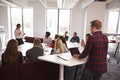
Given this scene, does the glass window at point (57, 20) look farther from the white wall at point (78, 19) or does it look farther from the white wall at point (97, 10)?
the white wall at point (97, 10)

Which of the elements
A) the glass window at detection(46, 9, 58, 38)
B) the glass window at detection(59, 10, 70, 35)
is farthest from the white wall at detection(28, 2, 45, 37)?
the glass window at detection(59, 10, 70, 35)

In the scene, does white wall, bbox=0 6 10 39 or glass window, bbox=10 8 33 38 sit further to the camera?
glass window, bbox=10 8 33 38

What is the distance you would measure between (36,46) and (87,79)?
58.4 inches

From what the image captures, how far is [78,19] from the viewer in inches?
308

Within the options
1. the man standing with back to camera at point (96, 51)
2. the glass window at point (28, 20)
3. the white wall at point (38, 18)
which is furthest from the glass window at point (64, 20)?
the man standing with back to camera at point (96, 51)

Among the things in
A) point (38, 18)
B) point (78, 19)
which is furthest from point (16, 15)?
point (78, 19)

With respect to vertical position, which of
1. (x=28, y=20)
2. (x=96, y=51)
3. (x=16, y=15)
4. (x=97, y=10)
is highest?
(x=97, y=10)

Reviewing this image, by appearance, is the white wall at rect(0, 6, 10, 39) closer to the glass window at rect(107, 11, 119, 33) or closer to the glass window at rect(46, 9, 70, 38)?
the glass window at rect(46, 9, 70, 38)

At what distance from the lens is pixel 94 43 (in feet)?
5.83

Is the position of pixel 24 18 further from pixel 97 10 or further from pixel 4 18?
pixel 97 10

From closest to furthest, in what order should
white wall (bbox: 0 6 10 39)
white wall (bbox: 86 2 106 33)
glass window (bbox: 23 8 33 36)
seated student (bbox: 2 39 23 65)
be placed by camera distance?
seated student (bbox: 2 39 23 65) → white wall (bbox: 86 2 106 33) → white wall (bbox: 0 6 10 39) → glass window (bbox: 23 8 33 36)

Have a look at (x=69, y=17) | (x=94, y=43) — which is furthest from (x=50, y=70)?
(x=69, y=17)

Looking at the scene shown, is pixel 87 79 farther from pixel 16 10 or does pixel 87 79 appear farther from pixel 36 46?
pixel 16 10

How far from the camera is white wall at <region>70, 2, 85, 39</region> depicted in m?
7.74
